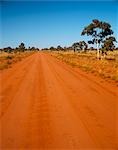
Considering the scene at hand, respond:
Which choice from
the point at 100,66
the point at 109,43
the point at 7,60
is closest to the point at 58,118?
the point at 100,66

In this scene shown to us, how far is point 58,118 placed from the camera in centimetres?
856

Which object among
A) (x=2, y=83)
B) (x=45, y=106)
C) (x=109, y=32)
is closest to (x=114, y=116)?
(x=45, y=106)

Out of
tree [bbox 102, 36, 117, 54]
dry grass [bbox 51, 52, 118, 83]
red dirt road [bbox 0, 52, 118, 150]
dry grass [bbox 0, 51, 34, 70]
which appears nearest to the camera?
red dirt road [bbox 0, 52, 118, 150]

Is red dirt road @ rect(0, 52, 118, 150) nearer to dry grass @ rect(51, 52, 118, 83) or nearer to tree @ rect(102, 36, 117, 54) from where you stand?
dry grass @ rect(51, 52, 118, 83)

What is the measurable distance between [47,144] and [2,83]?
10.2 metres

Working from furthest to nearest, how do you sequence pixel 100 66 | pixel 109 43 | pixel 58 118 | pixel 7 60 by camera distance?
1. pixel 109 43
2. pixel 7 60
3. pixel 100 66
4. pixel 58 118

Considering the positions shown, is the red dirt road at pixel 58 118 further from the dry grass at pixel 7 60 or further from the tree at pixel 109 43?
the tree at pixel 109 43

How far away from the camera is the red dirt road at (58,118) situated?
6.51 m

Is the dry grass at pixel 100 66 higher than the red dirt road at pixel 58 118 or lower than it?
lower

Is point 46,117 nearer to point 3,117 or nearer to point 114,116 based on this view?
point 3,117

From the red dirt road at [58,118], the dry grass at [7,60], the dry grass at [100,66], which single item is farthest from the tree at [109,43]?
the red dirt road at [58,118]

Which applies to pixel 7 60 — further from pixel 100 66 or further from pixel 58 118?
pixel 58 118

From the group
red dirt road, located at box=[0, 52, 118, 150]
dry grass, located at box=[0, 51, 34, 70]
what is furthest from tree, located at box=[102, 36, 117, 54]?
red dirt road, located at box=[0, 52, 118, 150]

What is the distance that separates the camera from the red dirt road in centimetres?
651
